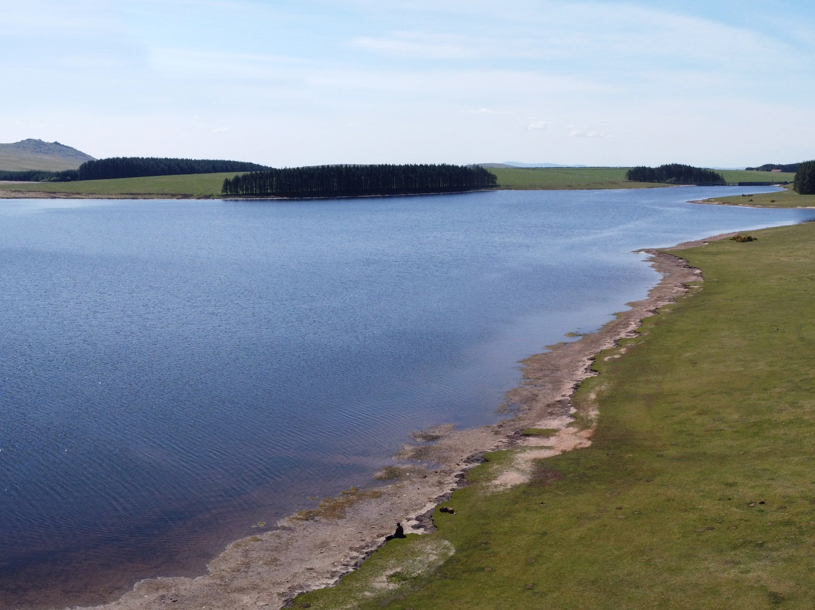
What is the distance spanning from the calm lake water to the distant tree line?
110165 millimetres

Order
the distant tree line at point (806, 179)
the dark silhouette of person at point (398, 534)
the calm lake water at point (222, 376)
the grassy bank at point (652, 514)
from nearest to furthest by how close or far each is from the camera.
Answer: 1. the grassy bank at point (652, 514)
2. the dark silhouette of person at point (398, 534)
3. the calm lake water at point (222, 376)
4. the distant tree line at point (806, 179)

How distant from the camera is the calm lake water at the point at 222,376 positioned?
1029 inches

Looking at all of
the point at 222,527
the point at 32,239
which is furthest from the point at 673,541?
the point at 32,239

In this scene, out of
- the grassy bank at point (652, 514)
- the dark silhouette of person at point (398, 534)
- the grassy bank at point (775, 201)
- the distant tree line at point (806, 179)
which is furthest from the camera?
the distant tree line at point (806, 179)

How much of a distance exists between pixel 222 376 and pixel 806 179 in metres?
189

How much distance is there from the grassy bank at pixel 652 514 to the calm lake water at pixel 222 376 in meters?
6.18

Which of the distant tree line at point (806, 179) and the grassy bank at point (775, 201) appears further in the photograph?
the distant tree line at point (806, 179)

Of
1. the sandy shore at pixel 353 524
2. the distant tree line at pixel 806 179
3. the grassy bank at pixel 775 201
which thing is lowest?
the sandy shore at pixel 353 524

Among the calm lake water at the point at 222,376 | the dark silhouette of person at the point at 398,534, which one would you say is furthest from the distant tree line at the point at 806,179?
the dark silhouette of person at the point at 398,534

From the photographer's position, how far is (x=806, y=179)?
188m

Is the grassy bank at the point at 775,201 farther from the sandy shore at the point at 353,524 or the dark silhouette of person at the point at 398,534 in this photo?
the dark silhouette of person at the point at 398,534

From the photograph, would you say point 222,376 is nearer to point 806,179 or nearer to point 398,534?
point 398,534

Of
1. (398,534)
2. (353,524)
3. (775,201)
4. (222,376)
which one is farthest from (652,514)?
(775,201)

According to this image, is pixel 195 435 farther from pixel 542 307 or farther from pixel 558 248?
pixel 558 248
